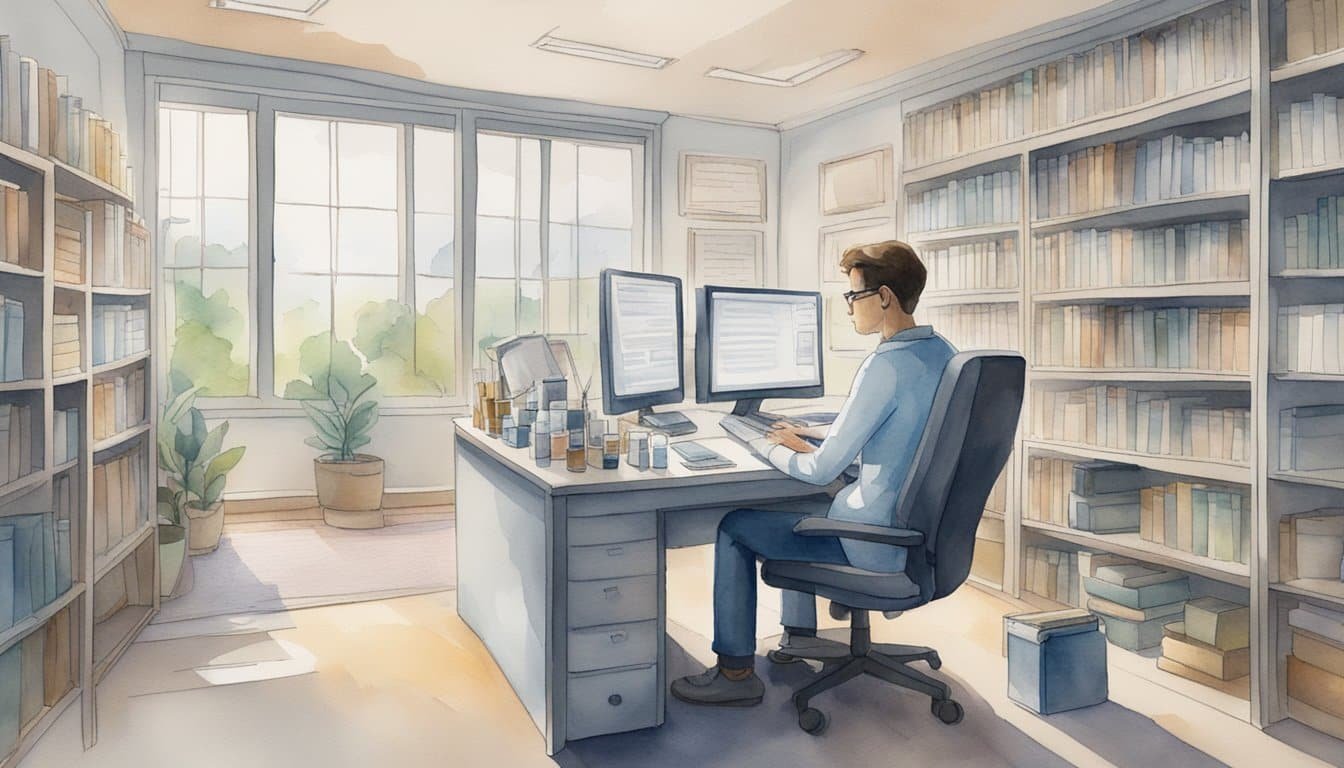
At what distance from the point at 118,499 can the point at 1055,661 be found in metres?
3.33

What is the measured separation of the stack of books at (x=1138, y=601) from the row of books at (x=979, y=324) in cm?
109

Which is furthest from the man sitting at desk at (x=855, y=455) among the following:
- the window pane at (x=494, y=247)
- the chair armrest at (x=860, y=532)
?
the window pane at (x=494, y=247)

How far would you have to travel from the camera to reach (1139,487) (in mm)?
3438

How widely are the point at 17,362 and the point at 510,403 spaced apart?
4.49 ft

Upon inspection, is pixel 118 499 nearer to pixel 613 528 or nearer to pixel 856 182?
pixel 613 528

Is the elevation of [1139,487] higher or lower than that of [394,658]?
higher

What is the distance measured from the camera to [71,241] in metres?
2.61

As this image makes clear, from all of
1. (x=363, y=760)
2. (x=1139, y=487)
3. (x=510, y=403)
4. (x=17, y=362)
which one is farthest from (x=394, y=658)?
(x=1139, y=487)

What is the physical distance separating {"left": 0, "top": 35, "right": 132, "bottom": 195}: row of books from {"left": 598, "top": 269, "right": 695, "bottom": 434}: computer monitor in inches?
63.2

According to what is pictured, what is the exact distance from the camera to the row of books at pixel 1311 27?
244 centimetres

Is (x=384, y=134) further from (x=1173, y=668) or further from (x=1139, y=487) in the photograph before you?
(x=1173, y=668)

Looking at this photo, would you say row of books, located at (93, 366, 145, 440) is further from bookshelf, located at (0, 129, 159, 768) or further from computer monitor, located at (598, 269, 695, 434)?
computer monitor, located at (598, 269, 695, 434)

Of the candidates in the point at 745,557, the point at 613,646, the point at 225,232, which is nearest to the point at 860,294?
the point at 745,557

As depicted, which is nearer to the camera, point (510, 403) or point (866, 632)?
point (866, 632)
